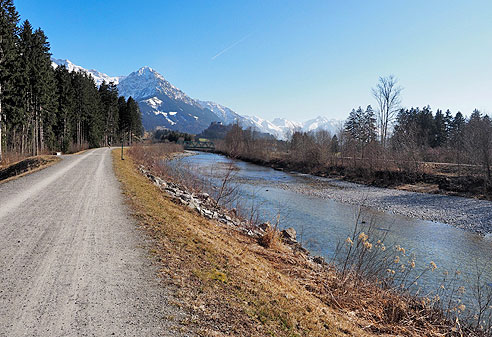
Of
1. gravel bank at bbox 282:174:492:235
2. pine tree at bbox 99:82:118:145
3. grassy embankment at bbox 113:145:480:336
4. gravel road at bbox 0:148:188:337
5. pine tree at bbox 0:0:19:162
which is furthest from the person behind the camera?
pine tree at bbox 99:82:118:145

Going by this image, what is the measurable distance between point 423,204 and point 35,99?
40.8 meters

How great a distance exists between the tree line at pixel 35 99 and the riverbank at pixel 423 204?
27.2 metres

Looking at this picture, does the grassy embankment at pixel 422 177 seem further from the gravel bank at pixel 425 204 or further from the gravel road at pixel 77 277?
the gravel road at pixel 77 277

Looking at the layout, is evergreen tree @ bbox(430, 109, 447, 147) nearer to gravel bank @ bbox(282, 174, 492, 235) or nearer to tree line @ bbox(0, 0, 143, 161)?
gravel bank @ bbox(282, 174, 492, 235)

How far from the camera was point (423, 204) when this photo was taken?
20.8 metres

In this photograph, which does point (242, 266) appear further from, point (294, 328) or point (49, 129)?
point (49, 129)

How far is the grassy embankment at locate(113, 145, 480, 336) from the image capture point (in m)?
3.82

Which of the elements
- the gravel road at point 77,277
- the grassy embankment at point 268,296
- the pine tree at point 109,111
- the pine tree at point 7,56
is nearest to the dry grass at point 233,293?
the grassy embankment at point 268,296

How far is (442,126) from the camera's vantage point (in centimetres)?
6100

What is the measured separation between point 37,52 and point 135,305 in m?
39.1

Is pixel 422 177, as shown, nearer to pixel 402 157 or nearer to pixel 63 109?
pixel 402 157

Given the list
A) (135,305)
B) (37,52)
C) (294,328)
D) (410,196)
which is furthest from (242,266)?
(37,52)

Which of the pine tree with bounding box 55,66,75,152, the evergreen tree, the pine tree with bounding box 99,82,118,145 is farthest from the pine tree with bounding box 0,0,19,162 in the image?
the evergreen tree

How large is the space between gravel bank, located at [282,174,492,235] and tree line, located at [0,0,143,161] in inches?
1064
